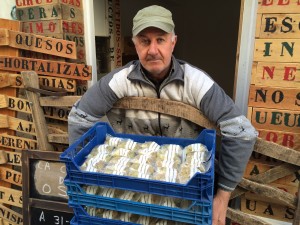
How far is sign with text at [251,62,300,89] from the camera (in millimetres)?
1833

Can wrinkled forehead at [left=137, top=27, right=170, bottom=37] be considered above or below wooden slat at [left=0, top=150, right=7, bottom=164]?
above

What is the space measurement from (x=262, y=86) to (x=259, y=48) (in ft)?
0.92

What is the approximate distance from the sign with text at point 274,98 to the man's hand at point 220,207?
0.73 meters

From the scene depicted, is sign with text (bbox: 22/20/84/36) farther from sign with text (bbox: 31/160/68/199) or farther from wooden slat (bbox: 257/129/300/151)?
wooden slat (bbox: 257/129/300/151)

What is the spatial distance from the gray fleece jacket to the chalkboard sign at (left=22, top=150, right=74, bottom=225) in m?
0.87

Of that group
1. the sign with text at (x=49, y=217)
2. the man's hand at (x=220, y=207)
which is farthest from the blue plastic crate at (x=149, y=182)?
the sign with text at (x=49, y=217)

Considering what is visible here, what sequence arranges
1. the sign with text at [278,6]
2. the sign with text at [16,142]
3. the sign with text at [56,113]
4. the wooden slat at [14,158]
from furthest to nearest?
the wooden slat at [14,158]
the sign with text at [16,142]
the sign with text at [56,113]
the sign with text at [278,6]

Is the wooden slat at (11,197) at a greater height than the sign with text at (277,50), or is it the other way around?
the sign with text at (277,50)

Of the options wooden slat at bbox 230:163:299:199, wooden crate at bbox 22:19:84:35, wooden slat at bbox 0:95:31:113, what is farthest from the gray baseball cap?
wooden slat at bbox 0:95:31:113

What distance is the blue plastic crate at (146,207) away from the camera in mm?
1153

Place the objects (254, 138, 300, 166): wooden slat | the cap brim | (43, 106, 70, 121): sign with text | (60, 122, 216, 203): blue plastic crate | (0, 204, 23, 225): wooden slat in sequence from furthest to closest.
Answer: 1. (0, 204, 23, 225): wooden slat
2. (43, 106, 70, 121): sign with text
3. (254, 138, 300, 166): wooden slat
4. the cap brim
5. (60, 122, 216, 203): blue plastic crate

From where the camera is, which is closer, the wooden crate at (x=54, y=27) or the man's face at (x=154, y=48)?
the man's face at (x=154, y=48)

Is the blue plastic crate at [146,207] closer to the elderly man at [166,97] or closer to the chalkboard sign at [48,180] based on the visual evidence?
the elderly man at [166,97]

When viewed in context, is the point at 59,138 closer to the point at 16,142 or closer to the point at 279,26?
the point at 16,142
